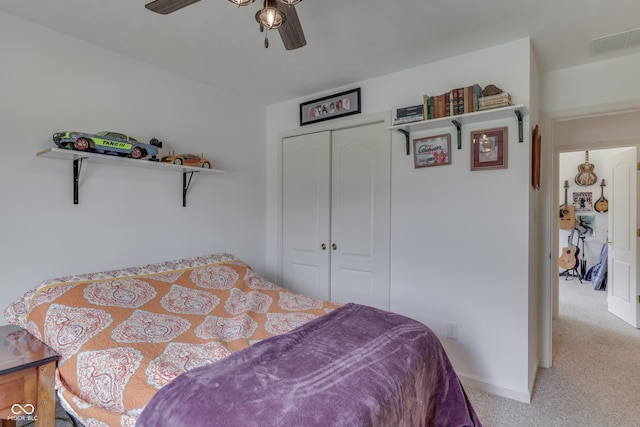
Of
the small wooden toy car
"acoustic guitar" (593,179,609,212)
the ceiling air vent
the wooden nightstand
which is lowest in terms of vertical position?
the wooden nightstand

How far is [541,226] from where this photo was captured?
2678 mm

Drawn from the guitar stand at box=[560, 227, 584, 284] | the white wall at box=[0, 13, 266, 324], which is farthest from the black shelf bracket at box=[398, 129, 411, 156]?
the guitar stand at box=[560, 227, 584, 284]

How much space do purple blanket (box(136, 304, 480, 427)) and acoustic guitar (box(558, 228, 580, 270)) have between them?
5.72m

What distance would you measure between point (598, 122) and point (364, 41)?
9.15 ft

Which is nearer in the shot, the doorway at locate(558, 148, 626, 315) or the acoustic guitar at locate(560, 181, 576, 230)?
the doorway at locate(558, 148, 626, 315)

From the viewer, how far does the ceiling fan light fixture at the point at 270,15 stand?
1289mm

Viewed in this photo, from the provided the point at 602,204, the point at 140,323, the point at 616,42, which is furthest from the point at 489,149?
the point at 602,204

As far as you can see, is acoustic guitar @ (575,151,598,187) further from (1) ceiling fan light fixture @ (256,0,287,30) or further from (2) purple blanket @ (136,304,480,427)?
(1) ceiling fan light fixture @ (256,0,287,30)

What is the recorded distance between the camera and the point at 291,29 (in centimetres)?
144

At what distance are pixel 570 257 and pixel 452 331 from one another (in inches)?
197

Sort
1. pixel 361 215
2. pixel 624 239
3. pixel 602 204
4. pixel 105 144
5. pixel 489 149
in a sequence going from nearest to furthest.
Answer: pixel 105 144, pixel 489 149, pixel 361 215, pixel 624 239, pixel 602 204

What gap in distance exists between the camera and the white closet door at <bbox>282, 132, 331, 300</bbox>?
3121 mm

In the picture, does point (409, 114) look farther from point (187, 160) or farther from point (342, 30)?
point (187, 160)

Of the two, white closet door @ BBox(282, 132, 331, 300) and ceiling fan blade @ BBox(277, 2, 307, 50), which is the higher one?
ceiling fan blade @ BBox(277, 2, 307, 50)
